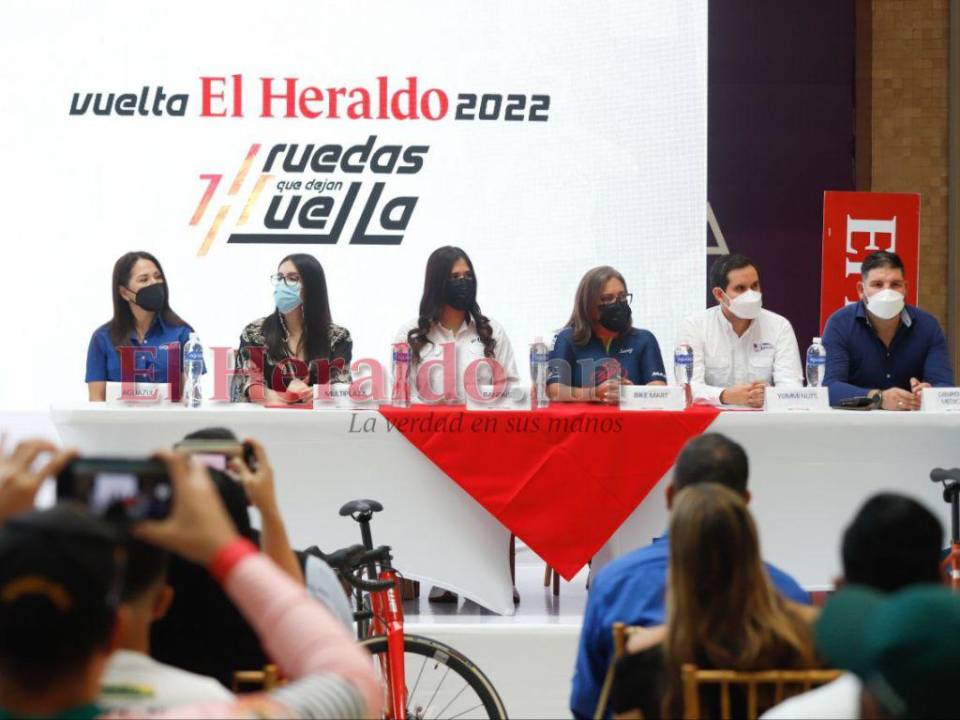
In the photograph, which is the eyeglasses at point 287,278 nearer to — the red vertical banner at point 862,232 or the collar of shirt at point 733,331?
the collar of shirt at point 733,331

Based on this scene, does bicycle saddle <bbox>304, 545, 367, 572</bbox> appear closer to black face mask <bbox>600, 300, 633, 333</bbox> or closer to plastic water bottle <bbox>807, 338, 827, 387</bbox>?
black face mask <bbox>600, 300, 633, 333</bbox>

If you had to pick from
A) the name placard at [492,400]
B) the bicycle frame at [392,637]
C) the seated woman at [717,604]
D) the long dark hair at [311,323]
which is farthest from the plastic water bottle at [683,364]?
the seated woman at [717,604]

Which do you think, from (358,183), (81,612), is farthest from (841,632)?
(358,183)

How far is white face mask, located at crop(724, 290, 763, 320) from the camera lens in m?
4.73

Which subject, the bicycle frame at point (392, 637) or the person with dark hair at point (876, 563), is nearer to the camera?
the person with dark hair at point (876, 563)

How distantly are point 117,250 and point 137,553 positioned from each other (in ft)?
17.3

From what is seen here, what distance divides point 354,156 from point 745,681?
4919 mm

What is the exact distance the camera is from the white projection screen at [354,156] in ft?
20.7

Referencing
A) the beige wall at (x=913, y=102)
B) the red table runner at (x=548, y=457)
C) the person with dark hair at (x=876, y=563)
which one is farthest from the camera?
the beige wall at (x=913, y=102)

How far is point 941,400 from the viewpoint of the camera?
4.23 meters

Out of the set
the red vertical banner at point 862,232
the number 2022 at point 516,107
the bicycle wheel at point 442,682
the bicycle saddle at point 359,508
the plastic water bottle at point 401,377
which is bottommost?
the bicycle wheel at point 442,682

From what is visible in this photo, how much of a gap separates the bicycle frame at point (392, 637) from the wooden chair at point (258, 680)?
53.2 inches

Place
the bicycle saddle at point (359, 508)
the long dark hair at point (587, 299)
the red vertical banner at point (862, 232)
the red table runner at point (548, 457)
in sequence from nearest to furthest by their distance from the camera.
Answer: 1. the bicycle saddle at point (359, 508)
2. the red table runner at point (548, 457)
3. the long dark hair at point (587, 299)
4. the red vertical banner at point (862, 232)

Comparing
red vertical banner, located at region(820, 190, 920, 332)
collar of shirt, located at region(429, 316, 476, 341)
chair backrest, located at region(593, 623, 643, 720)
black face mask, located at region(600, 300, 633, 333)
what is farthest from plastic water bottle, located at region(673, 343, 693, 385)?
chair backrest, located at region(593, 623, 643, 720)
